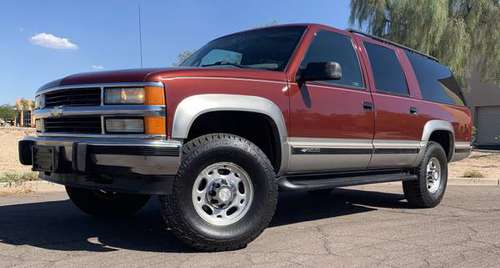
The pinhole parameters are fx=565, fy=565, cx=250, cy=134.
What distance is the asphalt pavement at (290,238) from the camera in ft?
14.0

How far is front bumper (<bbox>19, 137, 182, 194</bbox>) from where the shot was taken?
13.4 feet

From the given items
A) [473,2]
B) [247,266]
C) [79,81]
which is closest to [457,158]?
[247,266]

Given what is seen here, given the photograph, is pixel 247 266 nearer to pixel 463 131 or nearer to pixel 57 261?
pixel 57 261

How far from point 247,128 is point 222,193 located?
2.58 ft

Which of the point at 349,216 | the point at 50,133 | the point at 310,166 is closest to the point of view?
the point at 50,133

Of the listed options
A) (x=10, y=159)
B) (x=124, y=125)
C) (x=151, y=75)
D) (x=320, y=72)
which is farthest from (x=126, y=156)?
(x=10, y=159)

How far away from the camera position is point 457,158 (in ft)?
26.2

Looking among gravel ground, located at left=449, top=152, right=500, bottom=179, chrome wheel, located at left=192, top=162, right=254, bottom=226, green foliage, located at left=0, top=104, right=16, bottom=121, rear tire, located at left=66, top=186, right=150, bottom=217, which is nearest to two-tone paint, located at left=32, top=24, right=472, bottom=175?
chrome wheel, located at left=192, top=162, right=254, bottom=226

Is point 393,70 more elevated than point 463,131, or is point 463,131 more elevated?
point 393,70

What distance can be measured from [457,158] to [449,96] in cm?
89

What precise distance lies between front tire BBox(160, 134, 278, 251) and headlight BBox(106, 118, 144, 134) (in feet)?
1.28

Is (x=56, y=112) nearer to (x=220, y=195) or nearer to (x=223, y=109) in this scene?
(x=223, y=109)

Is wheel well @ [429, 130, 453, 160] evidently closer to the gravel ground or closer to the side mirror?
the side mirror

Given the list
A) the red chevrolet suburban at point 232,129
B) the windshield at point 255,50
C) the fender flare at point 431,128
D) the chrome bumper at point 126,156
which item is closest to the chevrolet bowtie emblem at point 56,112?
the red chevrolet suburban at point 232,129
